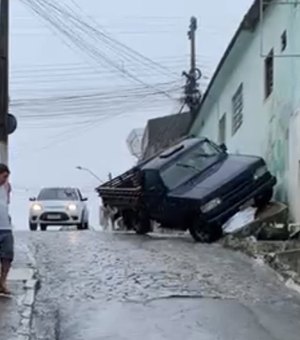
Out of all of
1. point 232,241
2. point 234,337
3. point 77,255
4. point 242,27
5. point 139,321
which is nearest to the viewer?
point 234,337

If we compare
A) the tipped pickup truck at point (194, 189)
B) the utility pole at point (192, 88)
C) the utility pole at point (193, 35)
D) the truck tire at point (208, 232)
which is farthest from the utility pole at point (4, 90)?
the utility pole at point (193, 35)

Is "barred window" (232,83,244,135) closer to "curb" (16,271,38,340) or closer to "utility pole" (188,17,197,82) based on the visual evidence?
"curb" (16,271,38,340)

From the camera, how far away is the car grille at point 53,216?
29.1 meters

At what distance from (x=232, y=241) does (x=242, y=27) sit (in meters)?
7.17

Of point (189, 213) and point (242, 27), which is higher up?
point (242, 27)

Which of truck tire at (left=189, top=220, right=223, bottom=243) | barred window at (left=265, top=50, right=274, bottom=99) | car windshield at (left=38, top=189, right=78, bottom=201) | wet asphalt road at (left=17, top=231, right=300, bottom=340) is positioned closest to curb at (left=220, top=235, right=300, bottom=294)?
wet asphalt road at (left=17, top=231, right=300, bottom=340)

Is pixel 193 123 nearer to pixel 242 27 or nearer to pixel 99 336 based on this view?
pixel 242 27

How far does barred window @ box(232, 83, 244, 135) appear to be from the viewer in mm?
26828

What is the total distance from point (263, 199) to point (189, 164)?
1.72 meters

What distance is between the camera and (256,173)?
64.2 feet

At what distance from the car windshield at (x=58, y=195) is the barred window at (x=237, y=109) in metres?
5.72

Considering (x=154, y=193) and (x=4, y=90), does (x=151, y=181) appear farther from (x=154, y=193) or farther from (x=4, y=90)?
(x=4, y=90)

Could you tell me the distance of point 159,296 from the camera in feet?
37.6

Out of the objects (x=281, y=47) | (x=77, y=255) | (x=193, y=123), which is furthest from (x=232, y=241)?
(x=193, y=123)
